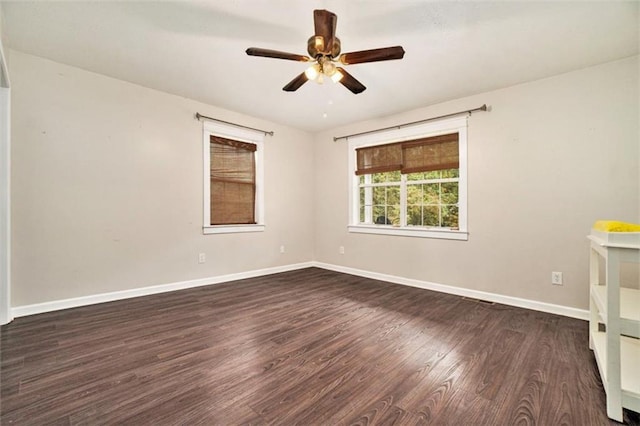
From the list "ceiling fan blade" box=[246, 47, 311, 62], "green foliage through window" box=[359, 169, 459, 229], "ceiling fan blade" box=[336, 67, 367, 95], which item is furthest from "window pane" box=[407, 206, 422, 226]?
"ceiling fan blade" box=[246, 47, 311, 62]

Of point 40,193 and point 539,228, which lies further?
point 539,228

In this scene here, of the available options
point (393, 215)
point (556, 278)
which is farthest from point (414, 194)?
point (556, 278)

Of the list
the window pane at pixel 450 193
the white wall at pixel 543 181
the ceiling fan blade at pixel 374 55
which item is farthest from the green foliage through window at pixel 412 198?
the ceiling fan blade at pixel 374 55

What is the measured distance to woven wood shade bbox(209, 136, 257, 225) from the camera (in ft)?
13.5

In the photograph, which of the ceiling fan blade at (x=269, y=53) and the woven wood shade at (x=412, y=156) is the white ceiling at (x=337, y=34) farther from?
the woven wood shade at (x=412, y=156)

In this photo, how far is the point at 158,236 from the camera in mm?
3514

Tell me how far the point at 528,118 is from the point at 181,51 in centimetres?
366

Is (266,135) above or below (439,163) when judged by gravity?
above

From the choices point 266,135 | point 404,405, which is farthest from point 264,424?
point 266,135

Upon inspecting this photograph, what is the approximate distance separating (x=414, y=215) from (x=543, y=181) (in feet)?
5.04

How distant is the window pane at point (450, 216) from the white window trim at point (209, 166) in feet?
9.05

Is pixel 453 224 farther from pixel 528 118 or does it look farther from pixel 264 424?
pixel 264 424

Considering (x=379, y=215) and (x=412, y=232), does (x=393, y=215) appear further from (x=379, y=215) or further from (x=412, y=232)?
(x=412, y=232)

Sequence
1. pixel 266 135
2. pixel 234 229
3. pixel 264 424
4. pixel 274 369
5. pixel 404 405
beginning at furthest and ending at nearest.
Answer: pixel 266 135 < pixel 234 229 < pixel 274 369 < pixel 404 405 < pixel 264 424
